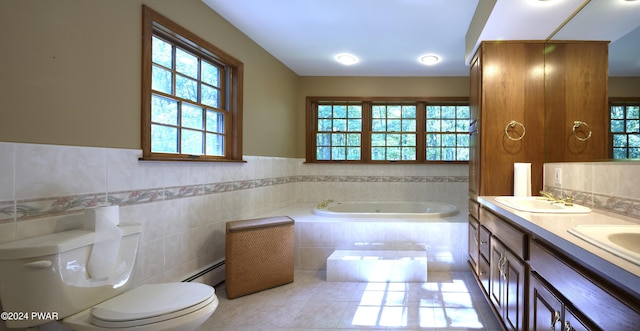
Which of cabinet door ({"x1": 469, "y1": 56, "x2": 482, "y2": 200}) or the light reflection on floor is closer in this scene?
the light reflection on floor

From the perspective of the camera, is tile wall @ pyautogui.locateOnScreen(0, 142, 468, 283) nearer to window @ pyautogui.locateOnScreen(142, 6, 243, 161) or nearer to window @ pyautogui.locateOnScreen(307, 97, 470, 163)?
window @ pyautogui.locateOnScreen(142, 6, 243, 161)

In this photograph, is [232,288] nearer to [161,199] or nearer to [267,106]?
[161,199]

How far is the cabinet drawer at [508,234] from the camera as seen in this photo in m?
1.49

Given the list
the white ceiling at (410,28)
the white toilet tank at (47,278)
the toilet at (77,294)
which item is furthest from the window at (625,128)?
the white toilet tank at (47,278)

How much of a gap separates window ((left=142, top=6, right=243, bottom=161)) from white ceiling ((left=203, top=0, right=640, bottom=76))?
0.44 metres

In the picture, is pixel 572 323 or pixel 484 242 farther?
pixel 484 242

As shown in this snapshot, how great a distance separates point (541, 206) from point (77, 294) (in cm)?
247

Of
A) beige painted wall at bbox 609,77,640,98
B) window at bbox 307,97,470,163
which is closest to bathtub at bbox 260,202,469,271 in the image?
window at bbox 307,97,470,163

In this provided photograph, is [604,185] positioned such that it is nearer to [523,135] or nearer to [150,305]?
[523,135]

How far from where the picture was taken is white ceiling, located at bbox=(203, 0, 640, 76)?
174cm

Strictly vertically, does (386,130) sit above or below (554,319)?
above

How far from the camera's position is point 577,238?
3.51ft

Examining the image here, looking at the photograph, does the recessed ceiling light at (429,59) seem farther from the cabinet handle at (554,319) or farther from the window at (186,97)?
the cabinet handle at (554,319)

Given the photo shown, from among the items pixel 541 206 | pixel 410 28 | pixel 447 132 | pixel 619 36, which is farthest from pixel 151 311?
pixel 447 132
